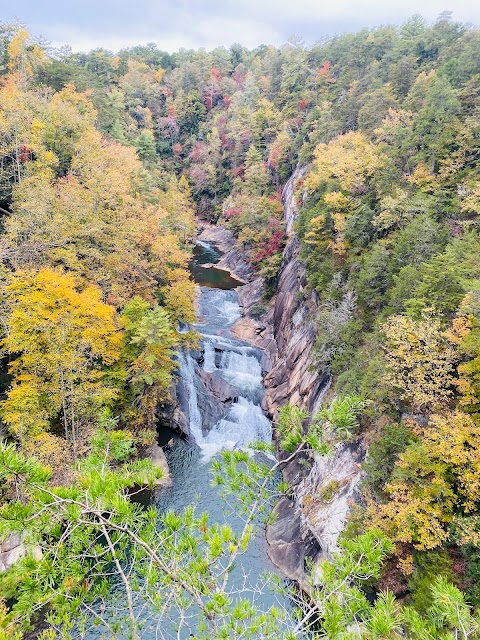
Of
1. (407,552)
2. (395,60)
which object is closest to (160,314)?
(407,552)

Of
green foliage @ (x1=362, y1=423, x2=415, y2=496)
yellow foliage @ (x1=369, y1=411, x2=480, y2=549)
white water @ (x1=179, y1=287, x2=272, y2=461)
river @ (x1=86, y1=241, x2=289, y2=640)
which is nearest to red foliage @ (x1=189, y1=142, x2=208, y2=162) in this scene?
river @ (x1=86, y1=241, x2=289, y2=640)

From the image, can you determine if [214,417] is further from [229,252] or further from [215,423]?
[229,252]

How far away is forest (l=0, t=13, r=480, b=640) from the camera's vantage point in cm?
529

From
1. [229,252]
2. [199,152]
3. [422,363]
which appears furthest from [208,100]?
[422,363]

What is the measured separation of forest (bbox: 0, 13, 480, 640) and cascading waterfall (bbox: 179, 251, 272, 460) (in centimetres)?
211

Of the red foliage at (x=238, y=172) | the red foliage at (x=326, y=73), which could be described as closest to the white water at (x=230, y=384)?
the red foliage at (x=326, y=73)

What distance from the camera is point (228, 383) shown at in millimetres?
30984

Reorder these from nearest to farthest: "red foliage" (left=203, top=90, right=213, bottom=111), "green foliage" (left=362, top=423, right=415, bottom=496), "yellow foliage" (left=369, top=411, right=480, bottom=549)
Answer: "yellow foliage" (left=369, top=411, right=480, bottom=549) < "green foliage" (left=362, top=423, right=415, bottom=496) < "red foliage" (left=203, top=90, right=213, bottom=111)

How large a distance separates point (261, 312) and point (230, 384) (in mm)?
11447

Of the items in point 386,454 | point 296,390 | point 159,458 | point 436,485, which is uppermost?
point 436,485

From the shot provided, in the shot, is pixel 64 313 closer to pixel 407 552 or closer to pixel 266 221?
pixel 407 552

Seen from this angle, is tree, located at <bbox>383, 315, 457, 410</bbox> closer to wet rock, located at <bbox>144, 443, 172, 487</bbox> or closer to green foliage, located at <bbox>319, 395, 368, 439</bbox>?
green foliage, located at <bbox>319, 395, 368, 439</bbox>

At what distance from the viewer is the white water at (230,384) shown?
26.8m

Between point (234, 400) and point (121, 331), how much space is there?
10.7 m
